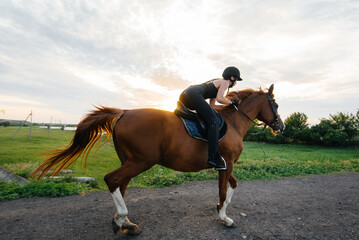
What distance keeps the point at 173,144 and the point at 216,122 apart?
3.02 ft

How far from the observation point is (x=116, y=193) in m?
3.34

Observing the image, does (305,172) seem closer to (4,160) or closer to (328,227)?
(328,227)

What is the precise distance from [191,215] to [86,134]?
279 centimetres

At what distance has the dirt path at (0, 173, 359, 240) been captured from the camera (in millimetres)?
3633

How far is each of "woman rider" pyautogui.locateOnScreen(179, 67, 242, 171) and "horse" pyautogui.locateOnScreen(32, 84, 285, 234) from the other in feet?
0.66

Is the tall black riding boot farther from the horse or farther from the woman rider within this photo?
the horse

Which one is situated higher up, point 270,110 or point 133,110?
point 270,110

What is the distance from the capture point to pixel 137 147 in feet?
11.2

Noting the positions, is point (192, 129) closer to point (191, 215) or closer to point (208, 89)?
point (208, 89)

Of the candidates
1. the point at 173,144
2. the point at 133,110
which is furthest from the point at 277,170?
the point at 133,110

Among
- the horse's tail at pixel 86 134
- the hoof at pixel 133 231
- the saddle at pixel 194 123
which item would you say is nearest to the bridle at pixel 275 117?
the saddle at pixel 194 123

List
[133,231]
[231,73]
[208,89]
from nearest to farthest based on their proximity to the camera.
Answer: [133,231] < [208,89] < [231,73]

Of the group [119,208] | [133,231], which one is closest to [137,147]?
[119,208]

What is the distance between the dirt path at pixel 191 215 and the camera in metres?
3.63
